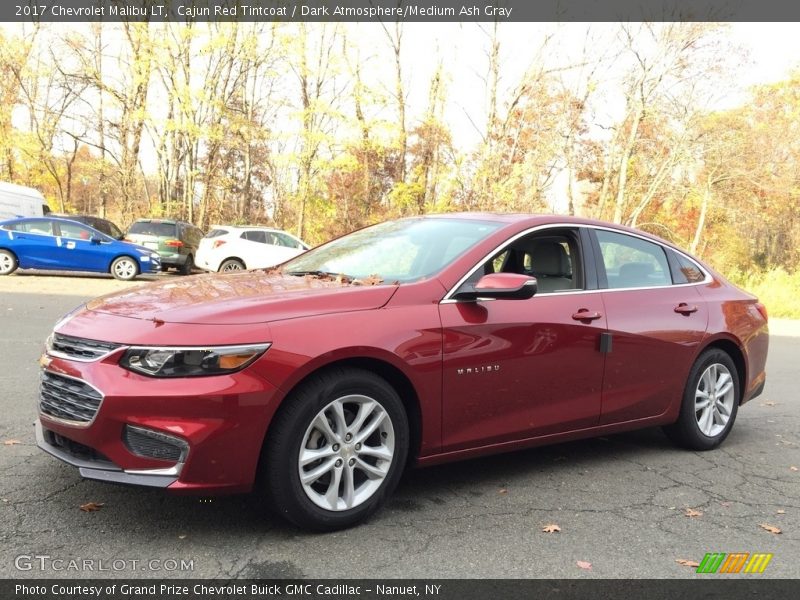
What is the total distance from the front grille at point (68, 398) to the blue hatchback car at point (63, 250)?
15.3 metres

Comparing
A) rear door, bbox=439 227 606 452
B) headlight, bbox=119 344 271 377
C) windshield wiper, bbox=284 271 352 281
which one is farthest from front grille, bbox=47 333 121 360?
rear door, bbox=439 227 606 452

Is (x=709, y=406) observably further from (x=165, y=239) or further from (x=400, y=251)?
(x=165, y=239)

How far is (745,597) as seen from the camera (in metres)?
2.92

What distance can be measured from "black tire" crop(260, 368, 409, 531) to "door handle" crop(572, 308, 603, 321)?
133cm

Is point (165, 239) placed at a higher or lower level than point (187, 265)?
higher

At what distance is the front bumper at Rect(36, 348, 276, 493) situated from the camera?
291 cm

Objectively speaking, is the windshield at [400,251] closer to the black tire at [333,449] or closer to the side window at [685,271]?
the black tire at [333,449]

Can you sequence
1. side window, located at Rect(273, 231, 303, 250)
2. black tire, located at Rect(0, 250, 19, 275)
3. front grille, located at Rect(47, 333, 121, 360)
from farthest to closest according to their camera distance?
side window, located at Rect(273, 231, 303, 250)
black tire, located at Rect(0, 250, 19, 275)
front grille, located at Rect(47, 333, 121, 360)

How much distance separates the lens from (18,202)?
2153cm

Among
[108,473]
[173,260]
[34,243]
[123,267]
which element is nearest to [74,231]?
[34,243]

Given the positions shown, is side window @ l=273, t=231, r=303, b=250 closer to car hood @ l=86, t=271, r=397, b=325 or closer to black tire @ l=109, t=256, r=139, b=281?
black tire @ l=109, t=256, r=139, b=281

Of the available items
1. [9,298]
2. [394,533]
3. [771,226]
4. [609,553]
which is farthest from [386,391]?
[771,226]

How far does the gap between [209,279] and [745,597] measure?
309cm

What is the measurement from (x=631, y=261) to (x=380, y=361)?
7.51ft
